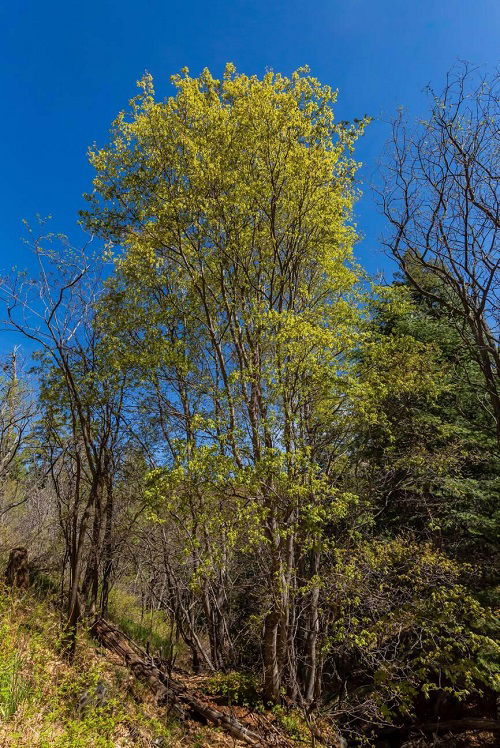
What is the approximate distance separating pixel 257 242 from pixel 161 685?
8289mm

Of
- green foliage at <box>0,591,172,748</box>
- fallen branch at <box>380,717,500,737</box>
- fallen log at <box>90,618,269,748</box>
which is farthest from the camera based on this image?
fallen branch at <box>380,717,500,737</box>

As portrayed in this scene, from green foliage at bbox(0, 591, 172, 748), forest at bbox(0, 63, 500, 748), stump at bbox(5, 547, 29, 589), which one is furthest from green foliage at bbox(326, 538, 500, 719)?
stump at bbox(5, 547, 29, 589)

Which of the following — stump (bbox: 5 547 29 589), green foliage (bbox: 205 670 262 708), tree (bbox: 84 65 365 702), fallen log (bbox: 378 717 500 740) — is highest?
tree (bbox: 84 65 365 702)

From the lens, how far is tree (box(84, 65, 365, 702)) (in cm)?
670

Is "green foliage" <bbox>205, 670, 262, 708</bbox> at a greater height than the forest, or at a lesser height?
lesser

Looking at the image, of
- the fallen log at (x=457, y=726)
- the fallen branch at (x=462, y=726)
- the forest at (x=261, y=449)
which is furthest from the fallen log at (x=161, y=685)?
the fallen branch at (x=462, y=726)

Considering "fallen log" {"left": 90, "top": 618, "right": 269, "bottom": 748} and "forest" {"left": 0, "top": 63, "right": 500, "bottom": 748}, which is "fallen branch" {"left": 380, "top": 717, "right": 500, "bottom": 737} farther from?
"fallen log" {"left": 90, "top": 618, "right": 269, "bottom": 748}

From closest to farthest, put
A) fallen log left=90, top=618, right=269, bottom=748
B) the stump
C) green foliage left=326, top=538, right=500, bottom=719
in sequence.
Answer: fallen log left=90, top=618, right=269, bottom=748, green foliage left=326, top=538, right=500, bottom=719, the stump

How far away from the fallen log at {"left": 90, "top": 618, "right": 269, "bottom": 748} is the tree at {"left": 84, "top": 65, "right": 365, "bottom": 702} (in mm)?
865

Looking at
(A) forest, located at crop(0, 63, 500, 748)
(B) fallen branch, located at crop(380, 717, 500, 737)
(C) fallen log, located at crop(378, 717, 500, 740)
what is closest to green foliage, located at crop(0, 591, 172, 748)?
(A) forest, located at crop(0, 63, 500, 748)

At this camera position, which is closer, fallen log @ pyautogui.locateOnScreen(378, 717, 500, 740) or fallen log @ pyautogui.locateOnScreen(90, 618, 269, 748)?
fallen log @ pyautogui.locateOnScreen(90, 618, 269, 748)

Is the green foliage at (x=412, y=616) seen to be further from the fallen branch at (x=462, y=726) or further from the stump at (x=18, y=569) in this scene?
the stump at (x=18, y=569)

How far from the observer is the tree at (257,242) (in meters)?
6.70

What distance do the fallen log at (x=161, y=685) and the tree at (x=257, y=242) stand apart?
0.86 meters
